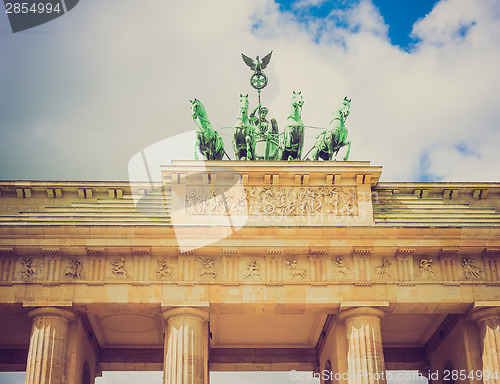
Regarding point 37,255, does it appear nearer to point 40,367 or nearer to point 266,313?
point 40,367

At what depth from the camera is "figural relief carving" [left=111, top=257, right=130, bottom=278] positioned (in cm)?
2903

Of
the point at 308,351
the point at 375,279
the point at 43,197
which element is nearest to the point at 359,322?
the point at 375,279

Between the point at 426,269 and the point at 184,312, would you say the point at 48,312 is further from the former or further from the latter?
the point at 426,269

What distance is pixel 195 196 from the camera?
100 feet

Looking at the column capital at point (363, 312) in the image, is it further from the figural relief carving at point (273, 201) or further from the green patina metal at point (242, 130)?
the green patina metal at point (242, 130)

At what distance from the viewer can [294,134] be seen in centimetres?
3253

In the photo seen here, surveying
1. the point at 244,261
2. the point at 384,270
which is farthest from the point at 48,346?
the point at 384,270

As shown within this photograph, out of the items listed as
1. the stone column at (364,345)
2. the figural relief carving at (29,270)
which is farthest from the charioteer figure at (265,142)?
the figural relief carving at (29,270)

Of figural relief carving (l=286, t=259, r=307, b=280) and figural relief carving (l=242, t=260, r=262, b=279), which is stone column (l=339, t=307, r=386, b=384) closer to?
figural relief carving (l=286, t=259, r=307, b=280)

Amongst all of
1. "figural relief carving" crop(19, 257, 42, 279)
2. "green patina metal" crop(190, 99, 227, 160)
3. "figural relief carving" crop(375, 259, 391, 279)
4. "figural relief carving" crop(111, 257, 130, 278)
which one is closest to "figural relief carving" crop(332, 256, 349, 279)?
"figural relief carving" crop(375, 259, 391, 279)

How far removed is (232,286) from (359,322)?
4214mm

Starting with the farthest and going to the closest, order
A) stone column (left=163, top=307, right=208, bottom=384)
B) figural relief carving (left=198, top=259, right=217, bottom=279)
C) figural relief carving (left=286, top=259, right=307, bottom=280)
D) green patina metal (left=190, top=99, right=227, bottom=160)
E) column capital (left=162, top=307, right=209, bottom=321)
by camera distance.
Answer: green patina metal (left=190, top=99, right=227, bottom=160)
figural relief carving (left=286, top=259, right=307, bottom=280)
figural relief carving (left=198, top=259, right=217, bottom=279)
column capital (left=162, top=307, right=209, bottom=321)
stone column (left=163, top=307, right=208, bottom=384)

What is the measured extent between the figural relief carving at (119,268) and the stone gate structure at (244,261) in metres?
0.05

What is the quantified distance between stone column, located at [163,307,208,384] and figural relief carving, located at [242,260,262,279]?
181cm
